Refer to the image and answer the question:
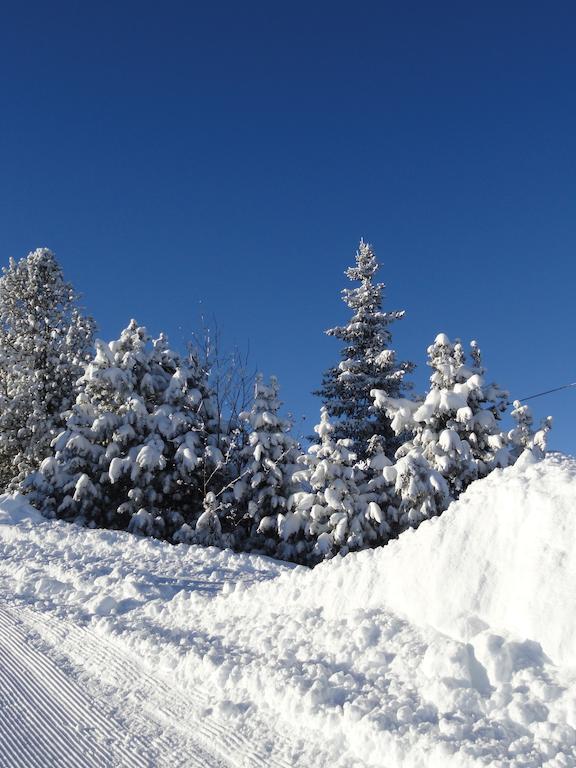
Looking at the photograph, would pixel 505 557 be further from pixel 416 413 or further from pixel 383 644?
pixel 416 413

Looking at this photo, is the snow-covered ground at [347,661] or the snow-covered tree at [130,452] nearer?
the snow-covered ground at [347,661]

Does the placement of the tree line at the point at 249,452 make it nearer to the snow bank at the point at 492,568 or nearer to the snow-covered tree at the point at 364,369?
the snow-covered tree at the point at 364,369

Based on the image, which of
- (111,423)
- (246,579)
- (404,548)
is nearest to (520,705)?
(404,548)

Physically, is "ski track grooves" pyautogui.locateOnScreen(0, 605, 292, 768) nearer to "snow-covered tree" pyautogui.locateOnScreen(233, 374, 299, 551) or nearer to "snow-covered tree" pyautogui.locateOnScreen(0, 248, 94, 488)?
"snow-covered tree" pyautogui.locateOnScreen(233, 374, 299, 551)

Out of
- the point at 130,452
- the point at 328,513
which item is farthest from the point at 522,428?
the point at 130,452

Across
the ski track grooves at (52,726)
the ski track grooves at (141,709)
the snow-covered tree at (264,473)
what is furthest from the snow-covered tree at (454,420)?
the ski track grooves at (52,726)

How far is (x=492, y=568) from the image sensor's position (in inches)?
205

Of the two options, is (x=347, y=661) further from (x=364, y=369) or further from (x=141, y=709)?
(x=364, y=369)

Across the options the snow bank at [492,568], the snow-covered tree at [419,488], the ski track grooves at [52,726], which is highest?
the snow-covered tree at [419,488]

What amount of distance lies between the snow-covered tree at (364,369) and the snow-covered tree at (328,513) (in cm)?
441

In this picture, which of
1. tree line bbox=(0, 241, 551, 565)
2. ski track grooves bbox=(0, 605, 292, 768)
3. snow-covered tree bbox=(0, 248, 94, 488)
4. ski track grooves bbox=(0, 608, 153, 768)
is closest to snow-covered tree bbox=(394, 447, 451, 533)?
tree line bbox=(0, 241, 551, 565)

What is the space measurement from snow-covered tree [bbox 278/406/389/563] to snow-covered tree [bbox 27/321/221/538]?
317 centimetres

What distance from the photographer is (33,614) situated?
7195mm

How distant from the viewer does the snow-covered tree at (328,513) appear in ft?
46.3
